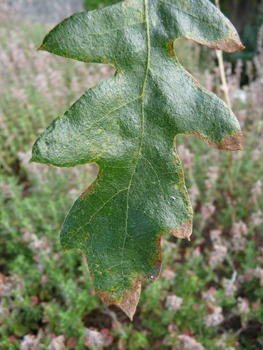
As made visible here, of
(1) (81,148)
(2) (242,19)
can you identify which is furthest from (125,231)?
(2) (242,19)

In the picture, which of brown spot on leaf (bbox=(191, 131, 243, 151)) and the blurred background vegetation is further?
the blurred background vegetation

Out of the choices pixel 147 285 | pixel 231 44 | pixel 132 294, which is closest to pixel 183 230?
pixel 132 294

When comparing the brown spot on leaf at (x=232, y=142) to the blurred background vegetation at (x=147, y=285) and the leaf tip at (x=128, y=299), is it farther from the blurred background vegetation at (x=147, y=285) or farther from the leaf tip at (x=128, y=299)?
the blurred background vegetation at (x=147, y=285)

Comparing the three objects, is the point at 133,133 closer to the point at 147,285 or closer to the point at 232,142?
the point at 232,142

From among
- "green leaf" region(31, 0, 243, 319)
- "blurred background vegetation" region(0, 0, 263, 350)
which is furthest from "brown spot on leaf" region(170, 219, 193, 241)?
"blurred background vegetation" region(0, 0, 263, 350)

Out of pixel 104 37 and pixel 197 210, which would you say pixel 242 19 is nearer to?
pixel 197 210

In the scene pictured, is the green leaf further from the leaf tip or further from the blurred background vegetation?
the blurred background vegetation

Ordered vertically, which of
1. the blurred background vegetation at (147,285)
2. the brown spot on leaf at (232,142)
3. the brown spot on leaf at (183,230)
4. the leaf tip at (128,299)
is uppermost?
the brown spot on leaf at (232,142)

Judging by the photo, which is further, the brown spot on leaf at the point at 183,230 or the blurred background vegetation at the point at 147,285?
the blurred background vegetation at the point at 147,285

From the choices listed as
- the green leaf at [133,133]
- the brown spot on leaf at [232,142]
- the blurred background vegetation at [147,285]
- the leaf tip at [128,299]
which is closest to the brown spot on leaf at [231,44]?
the green leaf at [133,133]

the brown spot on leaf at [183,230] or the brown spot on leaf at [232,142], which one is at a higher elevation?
the brown spot on leaf at [232,142]
